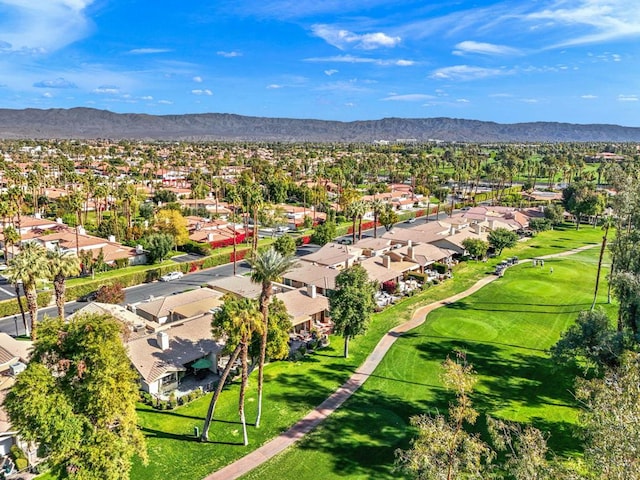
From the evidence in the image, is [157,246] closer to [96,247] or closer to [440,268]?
[96,247]

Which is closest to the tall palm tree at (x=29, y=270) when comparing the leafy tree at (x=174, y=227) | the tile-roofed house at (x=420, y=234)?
the leafy tree at (x=174, y=227)

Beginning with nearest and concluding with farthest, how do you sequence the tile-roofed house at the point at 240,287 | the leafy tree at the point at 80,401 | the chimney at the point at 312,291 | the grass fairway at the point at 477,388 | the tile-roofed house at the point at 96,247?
the leafy tree at the point at 80,401 → the grass fairway at the point at 477,388 → the chimney at the point at 312,291 → the tile-roofed house at the point at 240,287 → the tile-roofed house at the point at 96,247

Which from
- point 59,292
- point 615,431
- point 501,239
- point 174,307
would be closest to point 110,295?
point 174,307

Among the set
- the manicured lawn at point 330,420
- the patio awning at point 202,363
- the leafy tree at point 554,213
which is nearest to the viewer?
the manicured lawn at point 330,420

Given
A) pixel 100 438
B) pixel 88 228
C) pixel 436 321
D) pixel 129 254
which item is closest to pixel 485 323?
pixel 436 321

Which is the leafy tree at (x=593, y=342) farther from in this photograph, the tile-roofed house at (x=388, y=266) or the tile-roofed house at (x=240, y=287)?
the tile-roofed house at (x=240, y=287)

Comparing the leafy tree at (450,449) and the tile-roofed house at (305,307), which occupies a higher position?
the leafy tree at (450,449)
